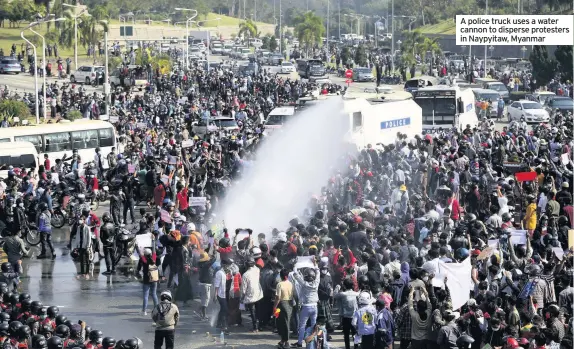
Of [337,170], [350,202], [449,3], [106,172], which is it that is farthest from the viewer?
[449,3]

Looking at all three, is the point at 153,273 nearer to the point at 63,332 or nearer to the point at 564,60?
the point at 63,332

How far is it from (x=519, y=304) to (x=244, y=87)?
48145mm

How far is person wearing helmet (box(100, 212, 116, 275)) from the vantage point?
23078 millimetres

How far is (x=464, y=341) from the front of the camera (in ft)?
47.8

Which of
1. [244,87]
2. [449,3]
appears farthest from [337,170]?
[449,3]

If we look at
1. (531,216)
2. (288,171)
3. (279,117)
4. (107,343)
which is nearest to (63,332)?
(107,343)

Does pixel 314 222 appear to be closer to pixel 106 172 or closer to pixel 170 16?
pixel 106 172

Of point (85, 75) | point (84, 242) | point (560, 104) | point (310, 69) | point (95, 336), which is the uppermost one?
point (310, 69)

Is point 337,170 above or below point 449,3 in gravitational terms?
below

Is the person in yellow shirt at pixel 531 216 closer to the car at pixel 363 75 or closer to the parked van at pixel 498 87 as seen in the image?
the parked van at pixel 498 87

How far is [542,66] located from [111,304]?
47.8 meters

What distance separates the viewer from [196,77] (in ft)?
224

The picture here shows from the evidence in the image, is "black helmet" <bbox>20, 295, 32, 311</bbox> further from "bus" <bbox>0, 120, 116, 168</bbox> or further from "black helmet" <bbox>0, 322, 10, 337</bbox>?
"bus" <bbox>0, 120, 116, 168</bbox>

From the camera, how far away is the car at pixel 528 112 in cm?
4812
